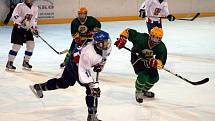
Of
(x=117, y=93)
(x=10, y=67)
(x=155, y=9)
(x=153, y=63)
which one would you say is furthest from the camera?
(x=155, y=9)

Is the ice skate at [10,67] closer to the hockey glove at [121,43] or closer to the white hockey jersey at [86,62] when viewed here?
the hockey glove at [121,43]

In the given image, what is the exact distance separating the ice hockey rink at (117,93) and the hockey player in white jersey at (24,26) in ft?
0.77

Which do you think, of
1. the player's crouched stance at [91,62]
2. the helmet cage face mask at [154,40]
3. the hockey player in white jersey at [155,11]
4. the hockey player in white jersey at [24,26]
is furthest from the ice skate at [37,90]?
the hockey player in white jersey at [155,11]

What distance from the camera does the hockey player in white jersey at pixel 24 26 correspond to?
18.5ft

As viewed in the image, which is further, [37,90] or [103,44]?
[37,90]

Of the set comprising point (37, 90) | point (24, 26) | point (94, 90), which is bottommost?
point (37, 90)

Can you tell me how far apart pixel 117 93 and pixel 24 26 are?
5.54ft

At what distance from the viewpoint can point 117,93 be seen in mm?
4645

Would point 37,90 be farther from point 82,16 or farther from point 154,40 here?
point 82,16

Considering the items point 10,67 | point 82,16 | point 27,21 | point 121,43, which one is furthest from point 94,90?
point 10,67

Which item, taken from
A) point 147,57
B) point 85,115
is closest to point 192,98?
point 147,57

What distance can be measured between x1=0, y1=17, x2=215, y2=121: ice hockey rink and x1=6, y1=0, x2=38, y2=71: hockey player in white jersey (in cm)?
23

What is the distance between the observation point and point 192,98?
4.45 meters

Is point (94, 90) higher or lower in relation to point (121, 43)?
lower
